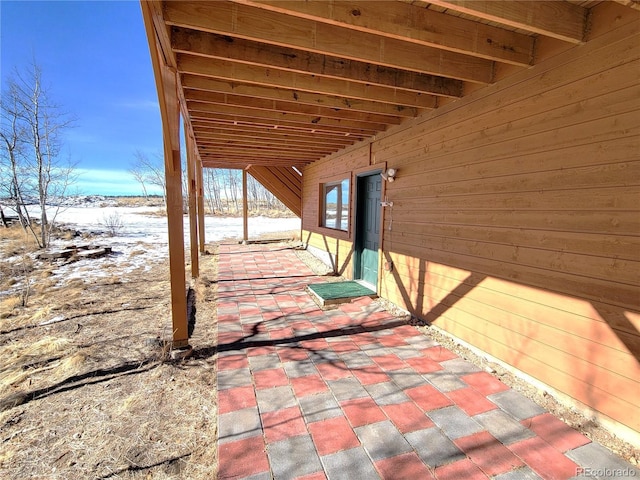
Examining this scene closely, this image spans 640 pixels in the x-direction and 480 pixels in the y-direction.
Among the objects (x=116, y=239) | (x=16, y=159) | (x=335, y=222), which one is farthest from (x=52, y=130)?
(x=335, y=222)

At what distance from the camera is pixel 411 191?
347 cm

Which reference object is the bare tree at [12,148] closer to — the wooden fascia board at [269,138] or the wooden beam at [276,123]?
the wooden fascia board at [269,138]

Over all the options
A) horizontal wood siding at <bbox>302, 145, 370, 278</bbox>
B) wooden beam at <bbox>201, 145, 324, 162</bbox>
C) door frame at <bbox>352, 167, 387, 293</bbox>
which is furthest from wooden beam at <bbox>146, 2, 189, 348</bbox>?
wooden beam at <bbox>201, 145, 324, 162</bbox>

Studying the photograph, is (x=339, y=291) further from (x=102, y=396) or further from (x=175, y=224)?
(x=102, y=396)

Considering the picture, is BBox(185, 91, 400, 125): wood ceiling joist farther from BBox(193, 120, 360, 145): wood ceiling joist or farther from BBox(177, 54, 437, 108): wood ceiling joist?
BBox(193, 120, 360, 145): wood ceiling joist

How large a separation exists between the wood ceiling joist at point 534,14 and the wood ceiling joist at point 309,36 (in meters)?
0.56

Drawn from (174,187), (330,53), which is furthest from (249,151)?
(330,53)

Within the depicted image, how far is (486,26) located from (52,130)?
38.1ft

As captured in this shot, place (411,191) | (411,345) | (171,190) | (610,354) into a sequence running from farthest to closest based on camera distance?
(411,191) → (411,345) → (171,190) → (610,354)

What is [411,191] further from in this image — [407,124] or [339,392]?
[339,392]

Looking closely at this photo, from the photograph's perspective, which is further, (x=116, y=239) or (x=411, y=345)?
(x=116, y=239)

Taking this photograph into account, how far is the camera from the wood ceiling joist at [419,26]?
1.54m

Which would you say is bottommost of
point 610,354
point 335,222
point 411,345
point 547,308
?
point 411,345

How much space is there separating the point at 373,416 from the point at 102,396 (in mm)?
1837
